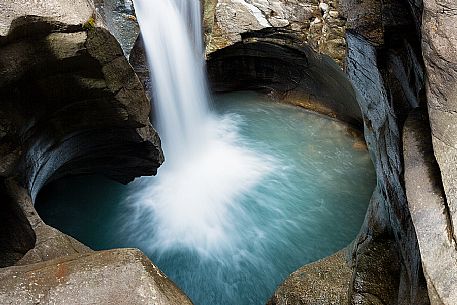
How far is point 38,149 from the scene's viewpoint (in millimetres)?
5449

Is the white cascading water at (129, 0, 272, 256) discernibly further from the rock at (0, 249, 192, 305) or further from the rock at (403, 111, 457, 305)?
the rock at (403, 111, 457, 305)

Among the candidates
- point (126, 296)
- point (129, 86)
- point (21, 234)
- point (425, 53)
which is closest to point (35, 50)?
point (129, 86)

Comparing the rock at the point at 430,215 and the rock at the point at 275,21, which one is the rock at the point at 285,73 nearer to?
the rock at the point at 275,21

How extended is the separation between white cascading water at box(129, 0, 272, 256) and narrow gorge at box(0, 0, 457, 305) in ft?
0.14

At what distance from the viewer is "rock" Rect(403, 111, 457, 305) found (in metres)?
2.41

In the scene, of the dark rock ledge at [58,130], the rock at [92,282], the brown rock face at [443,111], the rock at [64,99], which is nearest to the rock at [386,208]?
the brown rock face at [443,111]

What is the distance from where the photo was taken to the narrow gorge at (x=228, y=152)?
9.28ft

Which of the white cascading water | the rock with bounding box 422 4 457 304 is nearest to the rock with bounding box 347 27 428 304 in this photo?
the rock with bounding box 422 4 457 304

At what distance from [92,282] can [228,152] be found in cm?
730

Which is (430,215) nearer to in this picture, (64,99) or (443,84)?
(443,84)

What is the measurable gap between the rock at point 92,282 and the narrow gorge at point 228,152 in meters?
0.01

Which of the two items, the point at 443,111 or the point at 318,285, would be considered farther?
the point at 318,285

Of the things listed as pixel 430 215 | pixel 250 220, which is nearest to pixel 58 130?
pixel 250 220

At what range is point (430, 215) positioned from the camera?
2717 mm
